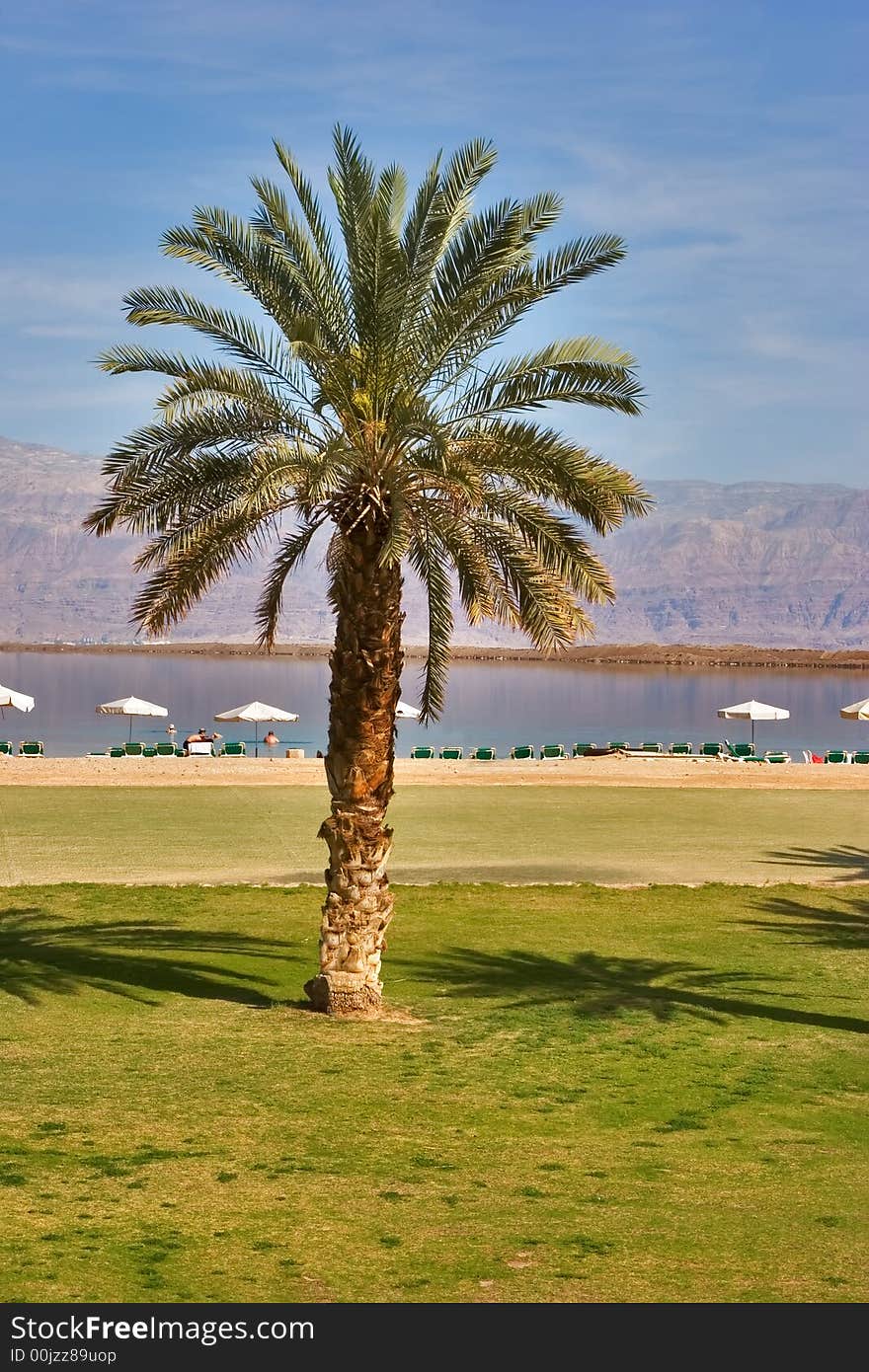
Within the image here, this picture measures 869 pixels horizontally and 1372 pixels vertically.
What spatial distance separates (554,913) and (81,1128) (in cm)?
1122

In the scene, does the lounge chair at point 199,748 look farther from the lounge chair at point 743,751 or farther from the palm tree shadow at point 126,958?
the palm tree shadow at point 126,958

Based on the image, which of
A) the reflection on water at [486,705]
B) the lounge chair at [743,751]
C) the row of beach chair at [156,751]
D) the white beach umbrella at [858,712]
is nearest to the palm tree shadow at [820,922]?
the row of beach chair at [156,751]

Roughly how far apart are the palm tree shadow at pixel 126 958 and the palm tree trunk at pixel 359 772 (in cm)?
128

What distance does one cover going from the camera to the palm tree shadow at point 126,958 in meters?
17.4

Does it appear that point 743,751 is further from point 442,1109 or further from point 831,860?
point 442,1109

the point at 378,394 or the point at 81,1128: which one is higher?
the point at 378,394

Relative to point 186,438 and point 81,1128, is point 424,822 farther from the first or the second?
point 81,1128

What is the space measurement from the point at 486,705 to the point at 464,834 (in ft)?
298

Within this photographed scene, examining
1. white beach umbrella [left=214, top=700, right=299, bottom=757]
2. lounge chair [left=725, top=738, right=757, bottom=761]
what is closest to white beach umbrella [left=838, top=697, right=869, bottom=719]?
lounge chair [left=725, top=738, right=757, bottom=761]

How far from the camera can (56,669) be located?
Result: 175 m

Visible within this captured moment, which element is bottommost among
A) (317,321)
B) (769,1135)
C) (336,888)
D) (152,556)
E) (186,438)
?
(769,1135)

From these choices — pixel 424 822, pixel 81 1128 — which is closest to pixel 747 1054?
pixel 81 1128

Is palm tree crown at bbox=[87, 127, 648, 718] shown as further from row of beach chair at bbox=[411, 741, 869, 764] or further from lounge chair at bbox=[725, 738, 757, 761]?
lounge chair at bbox=[725, 738, 757, 761]

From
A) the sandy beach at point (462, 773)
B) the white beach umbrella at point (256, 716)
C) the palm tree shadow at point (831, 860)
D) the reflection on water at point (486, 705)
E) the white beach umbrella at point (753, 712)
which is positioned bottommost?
the palm tree shadow at point (831, 860)
